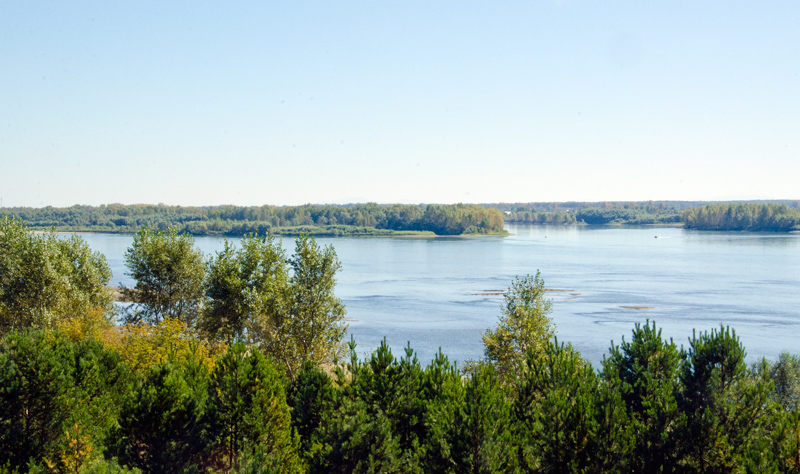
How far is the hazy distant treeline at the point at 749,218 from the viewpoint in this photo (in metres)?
160

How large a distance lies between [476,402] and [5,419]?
11765 mm

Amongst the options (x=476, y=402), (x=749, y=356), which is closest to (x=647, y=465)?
(x=476, y=402)

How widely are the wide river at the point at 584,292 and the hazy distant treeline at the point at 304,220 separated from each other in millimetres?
48449

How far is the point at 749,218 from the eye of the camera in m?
169

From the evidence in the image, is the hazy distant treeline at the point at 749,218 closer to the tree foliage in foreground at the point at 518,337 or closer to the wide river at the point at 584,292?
the wide river at the point at 584,292

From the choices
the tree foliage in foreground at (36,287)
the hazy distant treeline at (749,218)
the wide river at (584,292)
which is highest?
the hazy distant treeline at (749,218)

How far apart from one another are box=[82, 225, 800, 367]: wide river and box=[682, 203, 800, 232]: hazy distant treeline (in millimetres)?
43858

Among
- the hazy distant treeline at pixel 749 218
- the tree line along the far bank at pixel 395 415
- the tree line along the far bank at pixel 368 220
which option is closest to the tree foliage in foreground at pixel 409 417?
the tree line along the far bank at pixel 395 415

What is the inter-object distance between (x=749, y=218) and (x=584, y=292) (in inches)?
4985

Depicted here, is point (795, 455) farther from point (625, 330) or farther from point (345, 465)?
point (625, 330)

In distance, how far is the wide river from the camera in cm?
4669

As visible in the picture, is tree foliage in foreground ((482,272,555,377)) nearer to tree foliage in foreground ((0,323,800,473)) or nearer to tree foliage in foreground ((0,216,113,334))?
tree foliage in foreground ((0,323,800,473))

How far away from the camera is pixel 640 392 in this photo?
15125 millimetres

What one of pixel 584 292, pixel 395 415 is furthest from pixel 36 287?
pixel 584 292
